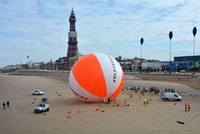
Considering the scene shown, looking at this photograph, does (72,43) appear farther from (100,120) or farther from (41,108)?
(100,120)

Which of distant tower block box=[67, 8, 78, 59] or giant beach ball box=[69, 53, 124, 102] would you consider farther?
distant tower block box=[67, 8, 78, 59]

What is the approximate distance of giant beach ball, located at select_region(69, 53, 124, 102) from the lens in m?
16.8

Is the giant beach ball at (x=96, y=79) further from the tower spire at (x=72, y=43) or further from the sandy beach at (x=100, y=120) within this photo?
the tower spire at (x=72, y=43)

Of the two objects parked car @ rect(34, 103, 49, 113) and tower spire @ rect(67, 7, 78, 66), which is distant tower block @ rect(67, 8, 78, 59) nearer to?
tower spire @ rect(67, 7, 78, 66)

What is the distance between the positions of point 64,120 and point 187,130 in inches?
284

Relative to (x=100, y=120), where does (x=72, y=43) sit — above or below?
above

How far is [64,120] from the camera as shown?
12523 millimetres

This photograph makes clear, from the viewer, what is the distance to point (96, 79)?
54.7 ft

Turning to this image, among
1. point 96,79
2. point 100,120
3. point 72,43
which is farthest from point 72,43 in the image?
point 100,120

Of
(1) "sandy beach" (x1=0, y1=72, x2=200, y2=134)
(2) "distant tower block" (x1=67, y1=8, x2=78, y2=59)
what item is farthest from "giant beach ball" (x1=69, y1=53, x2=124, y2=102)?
(2) "distant tower block" (x1=67, y1=8, x2=78, y2=59)

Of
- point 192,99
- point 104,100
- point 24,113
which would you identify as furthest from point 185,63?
point 24,113

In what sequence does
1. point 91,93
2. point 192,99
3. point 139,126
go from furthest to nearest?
point 192,99 < point 91,93 < point 139,126

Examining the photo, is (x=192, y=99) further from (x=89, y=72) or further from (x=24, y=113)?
(x=24, y=113)

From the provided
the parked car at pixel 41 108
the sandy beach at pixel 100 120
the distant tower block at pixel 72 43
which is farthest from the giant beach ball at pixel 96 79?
the distant tower block at pixel 72 43
